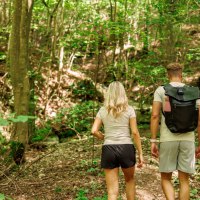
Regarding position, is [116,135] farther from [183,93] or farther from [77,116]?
[77,116]

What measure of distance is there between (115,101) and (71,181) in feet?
9.17

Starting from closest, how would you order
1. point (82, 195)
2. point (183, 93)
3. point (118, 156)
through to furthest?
point (118, 156) < point (183, 93) < point (82, 195)

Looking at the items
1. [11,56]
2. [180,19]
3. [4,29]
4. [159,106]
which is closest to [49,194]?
[159,106]

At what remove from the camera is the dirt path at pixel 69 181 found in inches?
226

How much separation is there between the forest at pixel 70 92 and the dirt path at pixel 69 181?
19 millimetres

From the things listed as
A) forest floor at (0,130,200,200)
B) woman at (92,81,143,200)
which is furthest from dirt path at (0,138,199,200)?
woman at (92,81,143,200)

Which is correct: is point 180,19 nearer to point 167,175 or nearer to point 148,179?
point 148,179

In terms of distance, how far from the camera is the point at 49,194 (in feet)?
19.1

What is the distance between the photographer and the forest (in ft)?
20.7

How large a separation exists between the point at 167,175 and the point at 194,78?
581 inches

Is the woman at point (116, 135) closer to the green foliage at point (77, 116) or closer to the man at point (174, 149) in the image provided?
the man at point (174, 149)

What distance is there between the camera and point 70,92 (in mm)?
17250

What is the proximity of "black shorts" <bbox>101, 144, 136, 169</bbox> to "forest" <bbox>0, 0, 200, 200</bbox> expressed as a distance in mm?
1175

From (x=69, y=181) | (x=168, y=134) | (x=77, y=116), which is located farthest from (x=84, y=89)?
(x=168, y=134)
